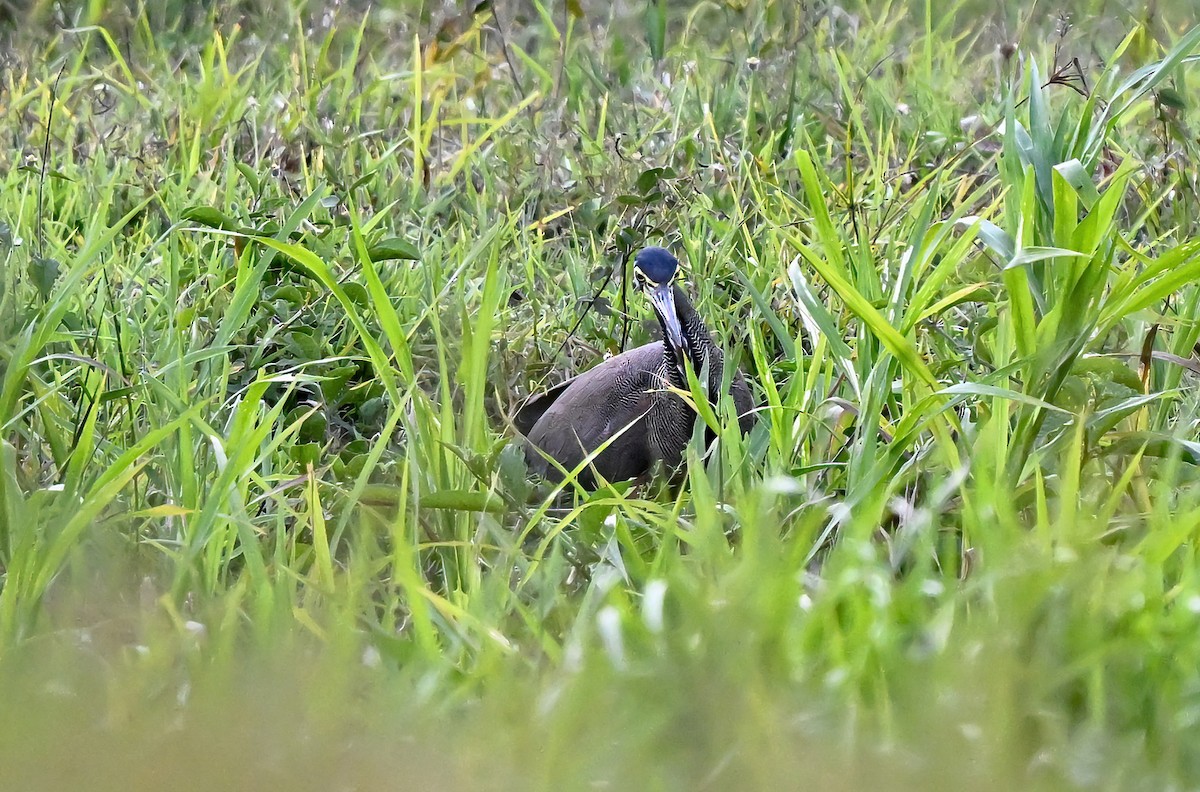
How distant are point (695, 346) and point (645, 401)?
0.18 metres

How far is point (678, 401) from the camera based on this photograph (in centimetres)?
337

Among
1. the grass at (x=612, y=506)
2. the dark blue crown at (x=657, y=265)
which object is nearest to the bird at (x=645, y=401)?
the dark blue crown at (x=657, y=265)

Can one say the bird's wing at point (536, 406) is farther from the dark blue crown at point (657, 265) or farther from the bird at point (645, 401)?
the dark blue crown at point (657, 265)

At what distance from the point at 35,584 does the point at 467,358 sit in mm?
759

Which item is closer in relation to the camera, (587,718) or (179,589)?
(587,718)

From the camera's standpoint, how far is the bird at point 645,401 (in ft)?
10.9

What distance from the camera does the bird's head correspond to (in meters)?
3.25

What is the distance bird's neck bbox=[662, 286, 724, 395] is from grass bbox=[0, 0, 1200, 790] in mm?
80

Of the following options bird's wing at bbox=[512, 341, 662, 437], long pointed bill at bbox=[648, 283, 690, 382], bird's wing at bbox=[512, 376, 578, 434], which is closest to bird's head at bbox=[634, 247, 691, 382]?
long pointed bill at bbox=[648, 283, 690, 382]

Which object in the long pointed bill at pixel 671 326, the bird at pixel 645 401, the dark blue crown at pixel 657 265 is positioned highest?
the dark blue crown at pixel 657 265

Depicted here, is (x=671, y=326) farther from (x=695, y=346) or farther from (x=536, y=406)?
(x=536, y=406)

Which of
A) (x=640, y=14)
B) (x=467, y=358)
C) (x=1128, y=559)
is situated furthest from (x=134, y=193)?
(x=1128, y=559)

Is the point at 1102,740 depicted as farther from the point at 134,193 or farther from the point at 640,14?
the point at 640,14

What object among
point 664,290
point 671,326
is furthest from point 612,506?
point 664,290
